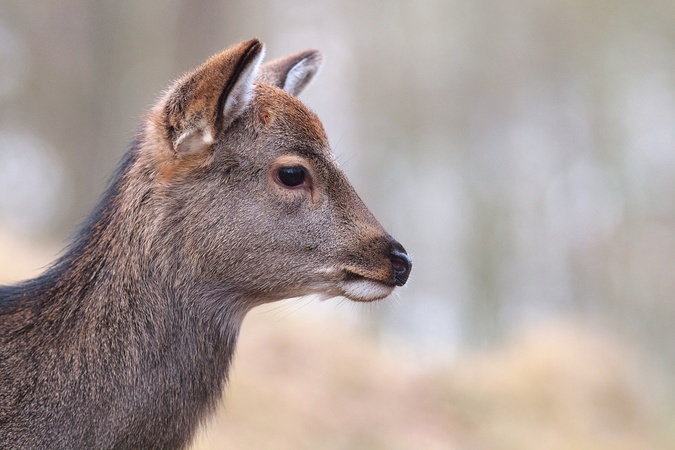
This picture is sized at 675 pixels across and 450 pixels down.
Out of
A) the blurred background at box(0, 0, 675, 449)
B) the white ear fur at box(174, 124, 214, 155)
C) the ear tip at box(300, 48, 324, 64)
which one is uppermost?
the ear tip at box(300, 48, 324, 64)

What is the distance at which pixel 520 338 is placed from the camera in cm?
1382

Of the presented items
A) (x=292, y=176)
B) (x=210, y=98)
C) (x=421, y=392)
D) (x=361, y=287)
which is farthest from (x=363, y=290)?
(x=421, y=392)

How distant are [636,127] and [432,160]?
7.02m

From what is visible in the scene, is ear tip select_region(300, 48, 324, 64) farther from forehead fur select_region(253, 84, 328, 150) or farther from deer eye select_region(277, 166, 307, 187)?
deer eye select_region(277, 166, 307, 187)

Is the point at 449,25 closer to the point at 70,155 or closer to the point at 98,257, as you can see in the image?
the point at 70,155

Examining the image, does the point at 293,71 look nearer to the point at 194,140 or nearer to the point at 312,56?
the point at 312,56

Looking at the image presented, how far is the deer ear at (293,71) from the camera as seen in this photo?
5.61m

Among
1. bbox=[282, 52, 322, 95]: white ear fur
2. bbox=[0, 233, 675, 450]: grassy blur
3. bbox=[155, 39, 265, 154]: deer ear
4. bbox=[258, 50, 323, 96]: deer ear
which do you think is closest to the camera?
bbox=[155, 39, 265, 154]: deer ear

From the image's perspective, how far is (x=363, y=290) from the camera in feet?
15.6

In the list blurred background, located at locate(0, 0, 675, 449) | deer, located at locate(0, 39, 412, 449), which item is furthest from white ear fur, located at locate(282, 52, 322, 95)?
blurred background, located at locate(0, 0, 675, 449)

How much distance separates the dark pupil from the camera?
478 cm

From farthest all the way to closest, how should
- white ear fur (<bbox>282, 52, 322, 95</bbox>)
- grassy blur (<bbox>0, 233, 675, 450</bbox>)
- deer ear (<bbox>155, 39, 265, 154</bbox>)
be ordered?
grassy blur (<bbox>0, 233, 675, 450</bbox>) → white ear fur (<bbox>282, 52, 322, 95</bbox>) → deer ear (<bbox>155, 39, 265, 154</bbox>)

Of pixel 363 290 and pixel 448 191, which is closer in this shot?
pixel 363 290

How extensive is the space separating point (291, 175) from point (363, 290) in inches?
28.0
